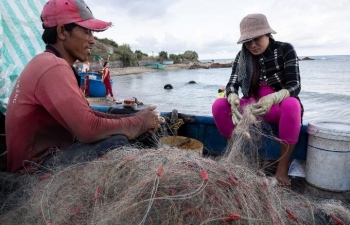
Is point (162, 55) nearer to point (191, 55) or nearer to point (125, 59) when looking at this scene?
point (125, 59)

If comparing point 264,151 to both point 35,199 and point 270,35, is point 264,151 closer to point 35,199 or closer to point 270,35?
point 270,35

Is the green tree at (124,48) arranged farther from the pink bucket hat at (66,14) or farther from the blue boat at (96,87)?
the pink bucket hat at (66,14)

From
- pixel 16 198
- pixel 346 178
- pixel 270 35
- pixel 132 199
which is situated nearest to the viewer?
pixel 132 199

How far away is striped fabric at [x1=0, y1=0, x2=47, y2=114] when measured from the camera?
12.1 ft

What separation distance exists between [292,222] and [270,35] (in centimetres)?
248

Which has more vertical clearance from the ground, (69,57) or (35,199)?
(69,57)

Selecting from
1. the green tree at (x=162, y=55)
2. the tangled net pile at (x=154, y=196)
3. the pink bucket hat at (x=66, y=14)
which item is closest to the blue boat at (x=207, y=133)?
the tangled net pile at (x=154, y=196)

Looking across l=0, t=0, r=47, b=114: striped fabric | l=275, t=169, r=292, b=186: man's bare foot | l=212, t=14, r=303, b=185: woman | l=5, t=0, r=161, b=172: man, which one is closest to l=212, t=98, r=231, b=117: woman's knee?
l=212, t=14, r=303, b=185: woman

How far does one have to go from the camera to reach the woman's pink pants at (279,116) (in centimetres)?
304

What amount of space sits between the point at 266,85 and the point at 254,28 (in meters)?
0.76

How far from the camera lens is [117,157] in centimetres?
184

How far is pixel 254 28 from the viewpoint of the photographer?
10.8 feet

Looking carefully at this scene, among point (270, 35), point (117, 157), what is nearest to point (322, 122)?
point (270, 35)

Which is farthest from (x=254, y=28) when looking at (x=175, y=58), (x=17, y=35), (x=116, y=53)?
Result: (x=175, y=58)
